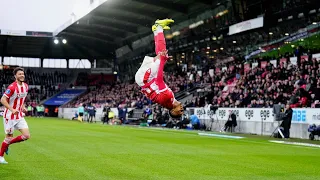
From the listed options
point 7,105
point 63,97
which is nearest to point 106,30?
point 63,97

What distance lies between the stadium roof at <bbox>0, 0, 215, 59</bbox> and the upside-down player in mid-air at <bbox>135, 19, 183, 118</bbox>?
1316 inches

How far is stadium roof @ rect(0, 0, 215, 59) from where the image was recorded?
43812 millimetres

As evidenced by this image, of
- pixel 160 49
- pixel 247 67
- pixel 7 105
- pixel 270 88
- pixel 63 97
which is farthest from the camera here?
pixel 63 97

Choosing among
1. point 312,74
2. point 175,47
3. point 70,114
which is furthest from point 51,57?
point 312,74

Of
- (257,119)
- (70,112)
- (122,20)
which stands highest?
(122,20)

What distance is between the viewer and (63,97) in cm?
7144

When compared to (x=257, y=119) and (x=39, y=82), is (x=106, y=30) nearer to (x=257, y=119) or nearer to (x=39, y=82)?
(x=39, y=82)

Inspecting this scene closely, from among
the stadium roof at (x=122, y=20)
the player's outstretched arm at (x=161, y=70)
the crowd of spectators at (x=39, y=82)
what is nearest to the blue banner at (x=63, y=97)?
the crowd of spectators at (x=39, y=82)

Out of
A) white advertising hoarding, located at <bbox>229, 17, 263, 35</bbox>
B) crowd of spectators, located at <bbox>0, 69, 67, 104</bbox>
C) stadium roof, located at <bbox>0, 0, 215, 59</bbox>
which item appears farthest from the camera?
crowd of spectators, located at <bbox>0, 69, 67, 104</bbox>

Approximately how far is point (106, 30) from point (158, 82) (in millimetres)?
50294

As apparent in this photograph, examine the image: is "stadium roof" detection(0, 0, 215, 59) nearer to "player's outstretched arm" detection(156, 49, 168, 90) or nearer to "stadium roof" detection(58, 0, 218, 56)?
"stadium roof" detection(58, 0, 218, 56)

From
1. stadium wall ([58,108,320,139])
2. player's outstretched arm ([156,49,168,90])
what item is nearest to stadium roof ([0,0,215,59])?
stadium wall ([58,108,320,139])

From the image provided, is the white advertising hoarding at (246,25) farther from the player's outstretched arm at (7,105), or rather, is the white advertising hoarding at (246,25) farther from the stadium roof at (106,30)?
the player's outstretched arm at (7,105)

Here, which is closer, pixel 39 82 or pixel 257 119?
pixel 257 119
